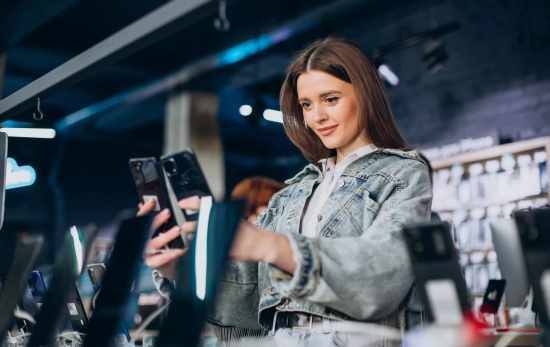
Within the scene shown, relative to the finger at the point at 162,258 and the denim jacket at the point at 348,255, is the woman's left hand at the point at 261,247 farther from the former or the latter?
the finger at the point at 162,258

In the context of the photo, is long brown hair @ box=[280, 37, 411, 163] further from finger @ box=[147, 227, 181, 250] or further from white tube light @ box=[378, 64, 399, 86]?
white tube light @ box=[378, 64, 399, 86]

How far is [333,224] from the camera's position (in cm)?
123

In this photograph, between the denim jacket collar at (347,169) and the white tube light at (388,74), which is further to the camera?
the white tube light at (388,74)

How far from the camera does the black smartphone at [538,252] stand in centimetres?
66

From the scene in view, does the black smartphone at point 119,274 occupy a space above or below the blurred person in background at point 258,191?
below

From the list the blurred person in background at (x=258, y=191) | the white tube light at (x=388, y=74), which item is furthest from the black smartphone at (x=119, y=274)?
the white tube light at (x=388, y=74)

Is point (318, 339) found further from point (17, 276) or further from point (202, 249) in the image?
point (17, 276)

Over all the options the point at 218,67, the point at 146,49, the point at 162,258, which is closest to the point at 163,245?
the point at 162,258

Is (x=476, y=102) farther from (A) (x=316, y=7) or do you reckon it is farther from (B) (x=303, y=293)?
(B) (x=303, y=293)

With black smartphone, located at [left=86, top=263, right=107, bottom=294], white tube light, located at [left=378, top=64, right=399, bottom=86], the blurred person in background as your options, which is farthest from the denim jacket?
white tube light, located at [left=378, top=64, right=399, bottom=86]

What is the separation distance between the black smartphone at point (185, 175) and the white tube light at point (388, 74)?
4.24m

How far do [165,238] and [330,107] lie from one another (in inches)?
19.3

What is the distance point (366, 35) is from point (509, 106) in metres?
1.73

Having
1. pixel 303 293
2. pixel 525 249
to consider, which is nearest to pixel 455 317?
pixel 525 249
